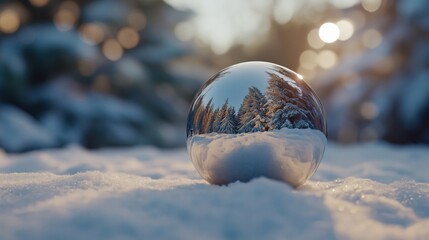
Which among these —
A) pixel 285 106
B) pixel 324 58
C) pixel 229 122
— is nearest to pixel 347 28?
pixel 285 106

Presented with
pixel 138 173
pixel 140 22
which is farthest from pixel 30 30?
pixel 138 173

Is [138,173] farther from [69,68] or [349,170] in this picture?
[69,68]

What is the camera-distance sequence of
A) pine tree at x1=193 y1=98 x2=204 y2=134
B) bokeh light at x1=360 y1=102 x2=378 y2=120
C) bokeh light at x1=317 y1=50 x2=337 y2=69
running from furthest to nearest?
1. bokeh light at x1=317 y1=50 x2=337 y2=69
2. bokeh light at x1=360 y1=102 x2=378 y2=120
3. pine tree at x1=193 y1=98 x2=204 y2=134

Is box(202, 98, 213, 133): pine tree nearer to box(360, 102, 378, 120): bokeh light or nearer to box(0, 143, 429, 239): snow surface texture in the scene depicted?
box(0, 143, 429, 239): snow surface texture

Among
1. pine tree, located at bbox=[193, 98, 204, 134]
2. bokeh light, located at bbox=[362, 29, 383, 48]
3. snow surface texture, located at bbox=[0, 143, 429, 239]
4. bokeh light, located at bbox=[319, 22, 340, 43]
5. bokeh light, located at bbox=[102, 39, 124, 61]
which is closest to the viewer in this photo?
snow surface texture, located at bbox=[0, 143, 429, 239]

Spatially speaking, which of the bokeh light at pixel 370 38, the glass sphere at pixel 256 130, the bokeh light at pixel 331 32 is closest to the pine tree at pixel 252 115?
the glass sphere at pixel 256 130

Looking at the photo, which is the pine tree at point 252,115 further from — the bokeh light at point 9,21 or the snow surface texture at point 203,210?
the bokeh light at point 9,21

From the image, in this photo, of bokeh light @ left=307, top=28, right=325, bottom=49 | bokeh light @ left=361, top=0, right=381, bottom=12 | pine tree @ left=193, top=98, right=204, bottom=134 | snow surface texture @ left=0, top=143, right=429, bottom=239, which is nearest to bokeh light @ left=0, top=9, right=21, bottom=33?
bokeh light @ left=361, top=0, right=381, bottom=12
